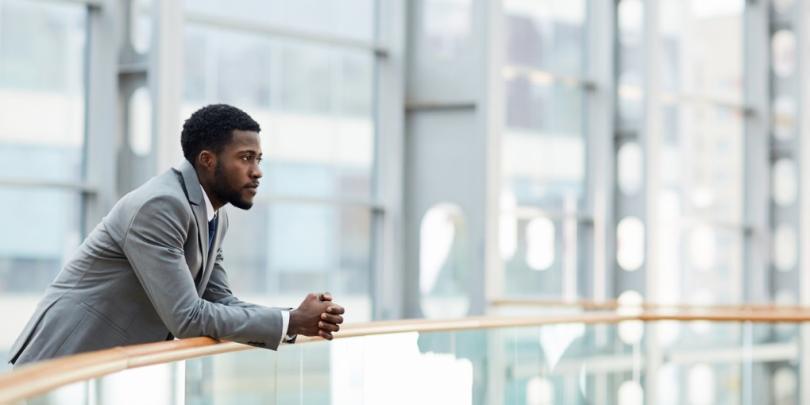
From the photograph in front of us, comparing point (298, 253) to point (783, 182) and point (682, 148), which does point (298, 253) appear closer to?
point (682, 148)

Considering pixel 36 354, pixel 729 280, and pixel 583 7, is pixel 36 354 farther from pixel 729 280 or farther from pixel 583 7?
pixel 729 280

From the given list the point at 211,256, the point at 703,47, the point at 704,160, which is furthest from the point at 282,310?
the point at 703,47

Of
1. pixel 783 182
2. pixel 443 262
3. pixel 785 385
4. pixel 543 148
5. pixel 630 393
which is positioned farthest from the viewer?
pixel 783 182

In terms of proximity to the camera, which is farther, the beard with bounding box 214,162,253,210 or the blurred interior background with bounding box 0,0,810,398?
the blurred interior background with bounding box 0,0,810,398

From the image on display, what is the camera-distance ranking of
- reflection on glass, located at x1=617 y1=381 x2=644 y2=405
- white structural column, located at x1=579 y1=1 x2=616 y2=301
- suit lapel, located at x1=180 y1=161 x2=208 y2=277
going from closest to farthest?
suit lapel, located at x1=180 y1=161 x2=208 y2=277, reflection on glass, located at x1=617 y1=381 x2=644 y2=405, white structural column, located at x1=579 y1=1 x2=616 y2=301

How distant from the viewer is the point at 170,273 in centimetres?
298

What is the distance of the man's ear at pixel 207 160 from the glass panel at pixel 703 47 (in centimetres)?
888

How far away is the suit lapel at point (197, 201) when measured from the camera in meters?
3.14

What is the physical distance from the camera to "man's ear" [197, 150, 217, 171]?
322 cm

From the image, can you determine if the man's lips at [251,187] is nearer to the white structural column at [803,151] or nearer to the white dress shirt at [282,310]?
the white dress shirt at [282,310]

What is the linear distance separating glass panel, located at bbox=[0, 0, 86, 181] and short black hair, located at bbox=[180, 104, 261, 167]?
436 cm

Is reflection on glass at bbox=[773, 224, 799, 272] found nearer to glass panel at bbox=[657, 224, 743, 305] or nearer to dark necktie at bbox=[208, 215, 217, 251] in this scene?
glass panel at bbox=[657, 224, 743, 305]

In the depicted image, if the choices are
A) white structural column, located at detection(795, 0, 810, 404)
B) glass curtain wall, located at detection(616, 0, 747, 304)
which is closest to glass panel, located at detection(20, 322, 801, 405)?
glass curtain wall, located at detection(616, 0, 747, 304)

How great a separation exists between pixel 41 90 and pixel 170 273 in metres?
4.80
